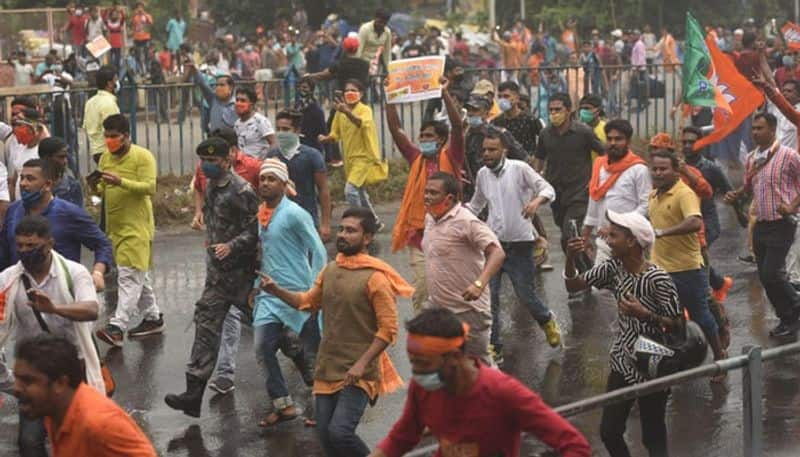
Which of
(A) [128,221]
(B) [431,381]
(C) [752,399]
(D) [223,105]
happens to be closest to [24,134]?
(A) [128,221]

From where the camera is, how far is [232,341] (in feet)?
33.5

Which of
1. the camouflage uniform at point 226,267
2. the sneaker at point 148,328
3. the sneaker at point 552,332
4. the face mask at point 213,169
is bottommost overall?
the sneaker at point 148,328

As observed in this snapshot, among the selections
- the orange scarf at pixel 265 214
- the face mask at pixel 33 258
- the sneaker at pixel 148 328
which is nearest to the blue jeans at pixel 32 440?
the face mask at pixel 33 258

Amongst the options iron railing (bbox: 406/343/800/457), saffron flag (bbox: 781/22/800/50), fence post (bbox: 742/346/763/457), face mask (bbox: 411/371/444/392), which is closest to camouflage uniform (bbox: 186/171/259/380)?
iron railing (bbox: 406/343/800/457)

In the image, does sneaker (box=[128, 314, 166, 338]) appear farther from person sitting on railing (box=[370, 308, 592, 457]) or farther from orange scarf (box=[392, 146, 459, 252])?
person sitting on railing (box=[370, 308, 592, 457])

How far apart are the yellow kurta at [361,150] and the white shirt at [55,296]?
8.60 metres

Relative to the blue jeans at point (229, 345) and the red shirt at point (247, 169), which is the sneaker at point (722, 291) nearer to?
the red shirt at point (247, 169)

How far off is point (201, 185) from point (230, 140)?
78 centimetres

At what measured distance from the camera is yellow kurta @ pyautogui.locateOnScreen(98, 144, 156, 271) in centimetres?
1155

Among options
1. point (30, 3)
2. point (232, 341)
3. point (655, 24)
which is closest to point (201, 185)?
point (232, 341)

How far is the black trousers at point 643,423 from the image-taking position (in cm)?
744

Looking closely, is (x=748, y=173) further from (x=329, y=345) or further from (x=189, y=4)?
(x=189, y=4)

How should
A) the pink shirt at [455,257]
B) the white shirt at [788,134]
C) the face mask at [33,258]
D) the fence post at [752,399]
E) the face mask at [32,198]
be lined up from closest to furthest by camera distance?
the fence post at [752,399]
the face mask at [33,258]
the face mask at [32,198]
the pink shirt at [455,257]
the white shirt at [788,134]

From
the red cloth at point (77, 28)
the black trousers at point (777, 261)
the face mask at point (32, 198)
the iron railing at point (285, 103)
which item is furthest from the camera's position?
the red cloth at point (77, 28)
